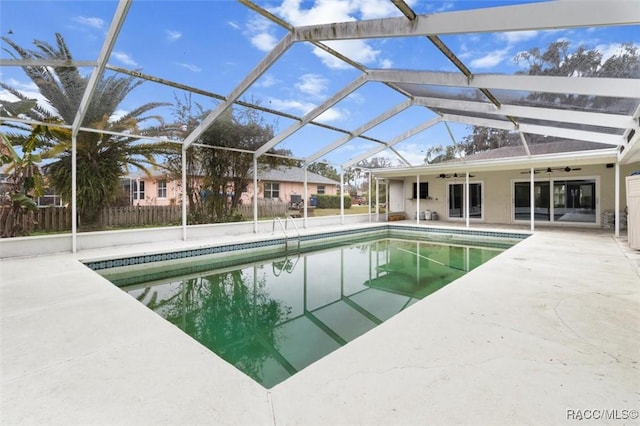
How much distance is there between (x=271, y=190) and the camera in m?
12.9

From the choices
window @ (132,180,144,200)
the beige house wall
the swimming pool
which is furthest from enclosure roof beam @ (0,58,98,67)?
the beige house wall

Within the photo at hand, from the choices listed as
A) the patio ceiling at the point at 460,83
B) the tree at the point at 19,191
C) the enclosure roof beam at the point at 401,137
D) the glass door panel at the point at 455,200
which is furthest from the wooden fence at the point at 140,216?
the glass door panel at the point at 455,200

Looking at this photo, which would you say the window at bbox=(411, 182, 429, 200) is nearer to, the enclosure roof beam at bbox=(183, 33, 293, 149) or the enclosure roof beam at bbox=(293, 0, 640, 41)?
the enclosure roof beam at bbox=(183, 33, 293, 149)

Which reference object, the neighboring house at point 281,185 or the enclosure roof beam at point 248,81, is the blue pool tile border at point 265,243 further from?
the enclosure roof beam at point 248,81

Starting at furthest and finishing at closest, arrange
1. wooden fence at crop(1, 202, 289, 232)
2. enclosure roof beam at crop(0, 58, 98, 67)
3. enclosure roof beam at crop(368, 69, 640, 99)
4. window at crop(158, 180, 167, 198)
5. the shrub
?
1. the shrub
2. window at crop(158, 180, 167, 198)
3. wooden fence at crop(1, 202, 289, 232)
4. enclosure roof beam at crop(0, 58, 98, 67)
5. enclosure roof beam at crop(368, 69, 640, 99)

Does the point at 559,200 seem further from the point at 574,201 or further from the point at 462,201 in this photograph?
the point at 462,201

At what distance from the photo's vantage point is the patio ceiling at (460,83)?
3352mm

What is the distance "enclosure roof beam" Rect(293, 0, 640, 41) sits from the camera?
292cm

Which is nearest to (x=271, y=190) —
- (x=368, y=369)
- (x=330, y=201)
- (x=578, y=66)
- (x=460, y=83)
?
(x=460, y=83)

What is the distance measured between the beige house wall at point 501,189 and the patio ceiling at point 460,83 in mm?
2328

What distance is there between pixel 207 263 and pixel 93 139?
454 cm

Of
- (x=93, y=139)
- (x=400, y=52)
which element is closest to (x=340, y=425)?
(x=400, y=52)

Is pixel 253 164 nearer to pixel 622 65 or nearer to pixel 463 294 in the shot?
pixel 463 294

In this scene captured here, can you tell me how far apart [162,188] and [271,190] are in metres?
4.25
